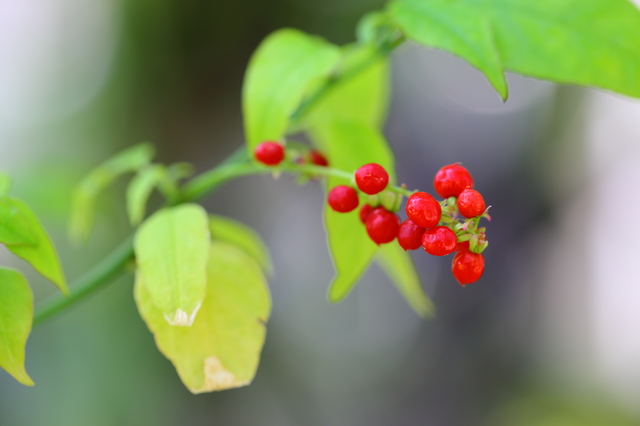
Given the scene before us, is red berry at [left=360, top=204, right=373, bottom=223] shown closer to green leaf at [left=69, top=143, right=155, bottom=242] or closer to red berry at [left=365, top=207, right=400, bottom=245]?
red berry at [left=365, top=207, right=400, bottom=245]

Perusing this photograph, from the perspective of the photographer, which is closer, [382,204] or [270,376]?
[382,204]

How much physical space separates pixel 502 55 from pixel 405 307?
74.4 inches

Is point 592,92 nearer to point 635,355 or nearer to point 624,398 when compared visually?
point 635,355

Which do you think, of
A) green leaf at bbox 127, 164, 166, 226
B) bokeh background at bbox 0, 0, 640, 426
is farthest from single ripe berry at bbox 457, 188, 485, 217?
bokeh background at bbox 0, 0, 640, 426

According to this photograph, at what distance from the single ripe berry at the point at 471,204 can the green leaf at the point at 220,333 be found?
13 cm

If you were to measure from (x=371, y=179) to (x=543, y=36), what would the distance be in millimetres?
153

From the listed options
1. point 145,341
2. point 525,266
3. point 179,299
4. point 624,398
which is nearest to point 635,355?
point 624,398

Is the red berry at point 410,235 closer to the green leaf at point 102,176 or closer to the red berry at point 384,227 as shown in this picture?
the red berry at point 384,227

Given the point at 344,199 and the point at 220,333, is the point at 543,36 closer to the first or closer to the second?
the point at 344,199

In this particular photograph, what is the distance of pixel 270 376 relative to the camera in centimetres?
190

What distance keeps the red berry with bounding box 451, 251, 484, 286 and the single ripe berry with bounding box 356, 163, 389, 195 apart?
0.05 m

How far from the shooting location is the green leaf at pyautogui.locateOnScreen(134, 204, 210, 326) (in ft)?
0.80

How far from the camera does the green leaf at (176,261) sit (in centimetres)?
24

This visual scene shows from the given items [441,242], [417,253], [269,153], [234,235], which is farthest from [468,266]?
[417,253]
